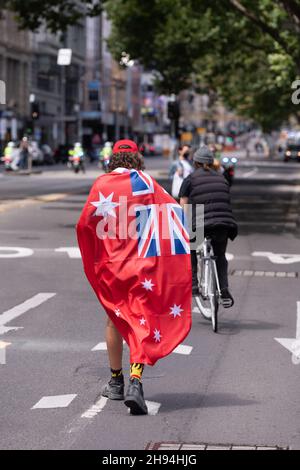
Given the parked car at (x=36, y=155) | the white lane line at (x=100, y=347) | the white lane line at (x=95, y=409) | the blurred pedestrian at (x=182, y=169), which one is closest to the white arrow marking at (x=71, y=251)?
the blurred pedestrian at (x=182, y=169)

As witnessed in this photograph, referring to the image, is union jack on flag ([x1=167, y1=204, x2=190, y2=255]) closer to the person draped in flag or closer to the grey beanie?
the person draped in flag

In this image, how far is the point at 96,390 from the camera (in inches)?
326

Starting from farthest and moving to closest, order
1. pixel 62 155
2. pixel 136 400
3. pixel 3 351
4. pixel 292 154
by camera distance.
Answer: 1. pixel 292 154
2. pixel 62 155
3. pixel 3 351
4. pixel 136 400

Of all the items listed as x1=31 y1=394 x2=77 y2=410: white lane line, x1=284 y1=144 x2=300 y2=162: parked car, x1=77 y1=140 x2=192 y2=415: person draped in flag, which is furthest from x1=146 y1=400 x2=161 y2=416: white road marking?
x1=284 y1=144 x2=300 y2=162: parked car

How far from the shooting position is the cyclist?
1189 centimetres

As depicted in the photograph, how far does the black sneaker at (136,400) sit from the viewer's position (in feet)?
24.4

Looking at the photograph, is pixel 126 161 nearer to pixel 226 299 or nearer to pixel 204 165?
pixel 226 299

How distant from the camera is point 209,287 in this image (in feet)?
38.1

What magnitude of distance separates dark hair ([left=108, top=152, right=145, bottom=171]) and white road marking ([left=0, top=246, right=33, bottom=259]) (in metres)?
9.74

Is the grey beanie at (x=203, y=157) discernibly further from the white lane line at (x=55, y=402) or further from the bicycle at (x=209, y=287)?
the white lane line at (x=55, y=402)

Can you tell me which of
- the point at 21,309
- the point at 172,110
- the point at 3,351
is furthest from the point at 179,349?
the point at 172,110

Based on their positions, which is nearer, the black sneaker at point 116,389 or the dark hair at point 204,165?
the black sneaker at point 116,389

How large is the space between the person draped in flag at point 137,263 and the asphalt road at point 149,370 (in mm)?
473

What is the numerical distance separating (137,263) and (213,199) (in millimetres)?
4319
